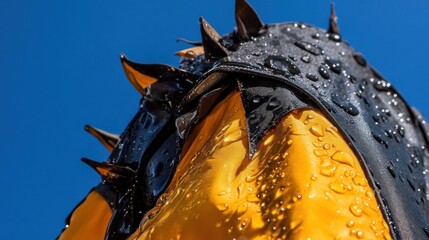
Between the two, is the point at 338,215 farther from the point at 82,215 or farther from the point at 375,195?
the point at 82,215

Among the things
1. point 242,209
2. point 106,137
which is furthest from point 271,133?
point 106,137

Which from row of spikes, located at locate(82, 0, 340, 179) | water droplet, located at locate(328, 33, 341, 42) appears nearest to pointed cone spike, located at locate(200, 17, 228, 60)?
row of spikes, located at locate(82, 0, 340, 179)

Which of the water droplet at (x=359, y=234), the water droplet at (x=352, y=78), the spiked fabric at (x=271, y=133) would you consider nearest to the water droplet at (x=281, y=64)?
the spiked fabric at (x=271, y=133)

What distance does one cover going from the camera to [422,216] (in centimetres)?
98

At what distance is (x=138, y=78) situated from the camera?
126 centimetres

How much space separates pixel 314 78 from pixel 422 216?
0.25 meters

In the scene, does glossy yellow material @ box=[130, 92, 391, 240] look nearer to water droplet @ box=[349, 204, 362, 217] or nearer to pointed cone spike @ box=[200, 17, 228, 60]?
water droplet @ box=[349, 204, 362, 217]

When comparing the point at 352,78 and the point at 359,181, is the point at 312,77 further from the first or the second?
the point at 359,181

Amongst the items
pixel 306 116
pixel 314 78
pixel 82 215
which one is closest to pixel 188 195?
pixel 306 116

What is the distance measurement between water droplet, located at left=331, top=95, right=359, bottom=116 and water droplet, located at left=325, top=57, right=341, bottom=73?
86mm

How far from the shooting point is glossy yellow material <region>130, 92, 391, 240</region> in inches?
32.4

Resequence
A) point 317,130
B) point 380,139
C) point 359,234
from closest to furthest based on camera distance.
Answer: point 359,234, point 317,130, point 380,139

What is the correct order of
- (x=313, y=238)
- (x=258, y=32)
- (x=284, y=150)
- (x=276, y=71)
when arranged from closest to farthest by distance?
(x=313, y=238)
(x=284, y=150)
(x=276, y=71)
(x=258, y=32)

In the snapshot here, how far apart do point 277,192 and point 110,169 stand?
44 cm
